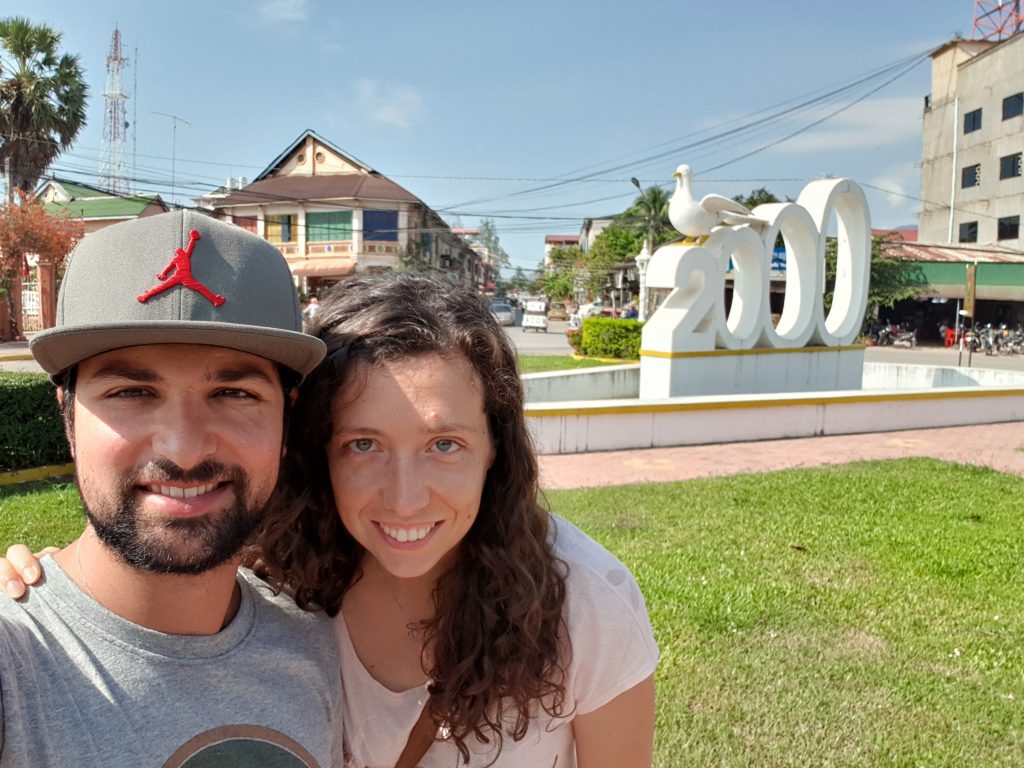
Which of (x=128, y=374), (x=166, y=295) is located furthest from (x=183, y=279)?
(x=128, y=374)

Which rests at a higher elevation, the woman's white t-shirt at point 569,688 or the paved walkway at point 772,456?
the woman's white t-shirt at point 569,688

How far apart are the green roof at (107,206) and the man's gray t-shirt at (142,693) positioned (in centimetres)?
3364

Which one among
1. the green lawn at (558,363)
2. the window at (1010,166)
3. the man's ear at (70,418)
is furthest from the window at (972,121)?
the man's ear at (70,418)

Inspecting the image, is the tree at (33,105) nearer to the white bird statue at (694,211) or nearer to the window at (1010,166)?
the white bird statue at (694,211)

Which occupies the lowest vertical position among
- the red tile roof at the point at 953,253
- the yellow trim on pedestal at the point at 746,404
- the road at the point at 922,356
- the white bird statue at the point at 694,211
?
the yellow trim on pedestal at the point at 746,404

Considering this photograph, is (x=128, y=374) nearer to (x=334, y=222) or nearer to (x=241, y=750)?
(x=241, y=750)

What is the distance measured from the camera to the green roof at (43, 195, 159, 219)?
32.1m

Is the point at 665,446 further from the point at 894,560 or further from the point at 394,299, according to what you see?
the point at 394,299

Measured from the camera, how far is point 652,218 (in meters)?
56.2

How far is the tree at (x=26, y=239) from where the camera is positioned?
21.5 meters

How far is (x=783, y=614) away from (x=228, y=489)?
12.4ft

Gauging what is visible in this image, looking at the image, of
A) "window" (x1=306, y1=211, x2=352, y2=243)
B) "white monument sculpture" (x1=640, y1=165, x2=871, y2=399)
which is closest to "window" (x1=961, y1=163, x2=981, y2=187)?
"white monument sculpture" (x1=640, y1=165, x2=871, y2=399)

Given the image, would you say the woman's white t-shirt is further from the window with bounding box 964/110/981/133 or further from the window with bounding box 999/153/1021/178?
the window with bounding box 964/110/981/133

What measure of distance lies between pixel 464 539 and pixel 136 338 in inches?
33.4
